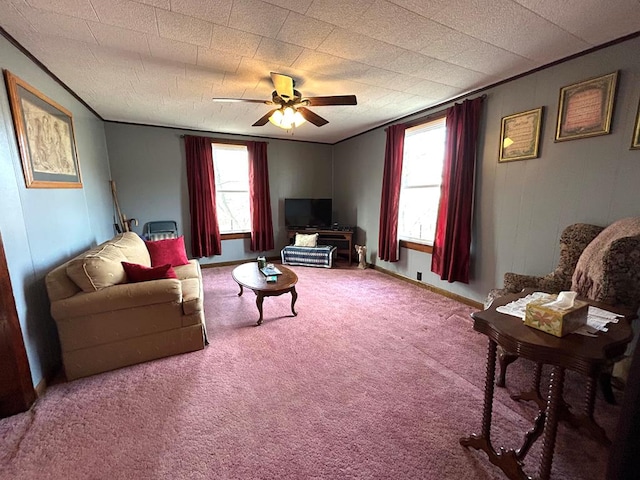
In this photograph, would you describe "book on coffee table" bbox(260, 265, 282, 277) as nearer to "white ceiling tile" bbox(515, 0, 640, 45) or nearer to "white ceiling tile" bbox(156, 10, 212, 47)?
"white ceiling tile" bbox(156, 10, 212, 47)

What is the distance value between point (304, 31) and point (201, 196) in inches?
136

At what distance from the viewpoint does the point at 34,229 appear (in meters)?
1.91

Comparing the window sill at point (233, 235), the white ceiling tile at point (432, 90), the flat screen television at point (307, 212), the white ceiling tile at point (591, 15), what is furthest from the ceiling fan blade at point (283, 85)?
the window sill at point (233, 235)

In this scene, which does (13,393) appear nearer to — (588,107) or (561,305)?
(561,305)

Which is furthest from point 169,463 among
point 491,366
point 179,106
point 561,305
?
point 179,106

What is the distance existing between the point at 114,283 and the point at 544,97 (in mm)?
3928

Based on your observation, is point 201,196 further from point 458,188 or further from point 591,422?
point 591,422

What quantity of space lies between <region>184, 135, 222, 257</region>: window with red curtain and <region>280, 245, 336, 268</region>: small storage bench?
1.29 metres

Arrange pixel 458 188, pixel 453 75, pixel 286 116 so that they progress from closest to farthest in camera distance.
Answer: pixel 453 75
pixel 286 116
pixel 458 188

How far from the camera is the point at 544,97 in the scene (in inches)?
93.0

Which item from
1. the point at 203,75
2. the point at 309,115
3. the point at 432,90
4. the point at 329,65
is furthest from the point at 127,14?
the point at 432,90

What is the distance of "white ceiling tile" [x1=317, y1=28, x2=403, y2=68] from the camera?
1886 mm

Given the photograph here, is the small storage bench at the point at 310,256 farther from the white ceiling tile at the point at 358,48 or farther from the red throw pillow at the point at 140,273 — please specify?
the white ceiling tile at the point at 358,48

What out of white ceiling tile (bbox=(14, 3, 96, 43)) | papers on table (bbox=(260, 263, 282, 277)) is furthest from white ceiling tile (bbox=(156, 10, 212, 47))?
papers on table (bbox=(260, 263, 282, 277))
